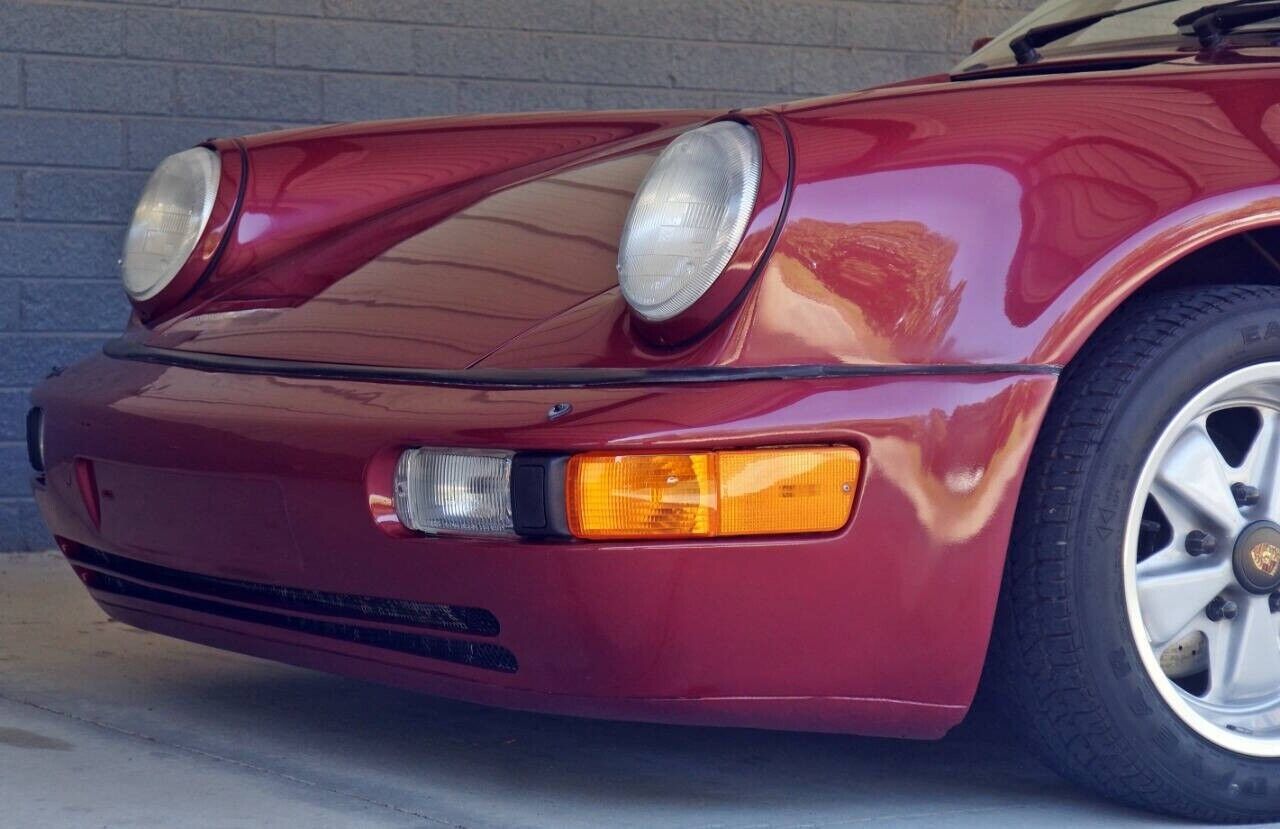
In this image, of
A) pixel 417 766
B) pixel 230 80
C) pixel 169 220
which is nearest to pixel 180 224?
pixel 169 220

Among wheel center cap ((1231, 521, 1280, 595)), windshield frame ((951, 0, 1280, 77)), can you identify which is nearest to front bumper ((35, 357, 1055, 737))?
wheel center cap ((1231, 521, 1280, 595))

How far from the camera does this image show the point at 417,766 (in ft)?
8.45

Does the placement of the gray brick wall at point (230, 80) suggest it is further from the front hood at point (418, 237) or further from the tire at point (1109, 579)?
the tire at point (1109, 579)

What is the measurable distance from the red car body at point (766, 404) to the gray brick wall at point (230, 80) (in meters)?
2.10

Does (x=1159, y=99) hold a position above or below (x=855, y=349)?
above

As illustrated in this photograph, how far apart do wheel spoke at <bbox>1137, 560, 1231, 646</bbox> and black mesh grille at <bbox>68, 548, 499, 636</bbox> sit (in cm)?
81

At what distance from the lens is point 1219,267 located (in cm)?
251

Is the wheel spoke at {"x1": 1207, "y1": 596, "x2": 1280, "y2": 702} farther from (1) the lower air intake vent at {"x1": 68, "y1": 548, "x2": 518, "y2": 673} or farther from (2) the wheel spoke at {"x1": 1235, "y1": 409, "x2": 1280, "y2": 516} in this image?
(1) the lower air intake vent at {"x1": 68, "y1": 548, "x2": 518, "y2": 673}

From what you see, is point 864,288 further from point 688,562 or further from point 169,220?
point 169,220

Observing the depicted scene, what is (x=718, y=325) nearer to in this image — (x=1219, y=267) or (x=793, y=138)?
(x=793, y=138)

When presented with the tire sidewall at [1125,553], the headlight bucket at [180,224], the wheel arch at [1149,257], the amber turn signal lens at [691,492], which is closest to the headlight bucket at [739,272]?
the amber turn signal lens at [691,492]

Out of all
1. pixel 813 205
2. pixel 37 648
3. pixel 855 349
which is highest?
pixel 813 205

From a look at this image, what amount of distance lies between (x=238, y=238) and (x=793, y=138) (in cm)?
106

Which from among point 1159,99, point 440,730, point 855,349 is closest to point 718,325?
point 855,349
